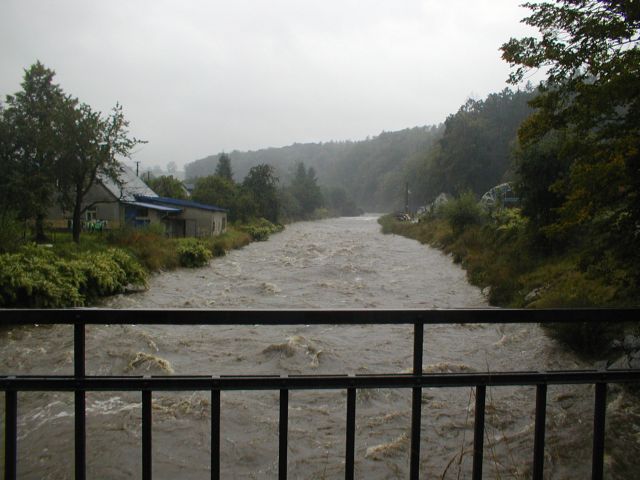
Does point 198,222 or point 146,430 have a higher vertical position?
point 198,222

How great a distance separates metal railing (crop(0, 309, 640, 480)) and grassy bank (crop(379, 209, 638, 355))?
4.67 meters

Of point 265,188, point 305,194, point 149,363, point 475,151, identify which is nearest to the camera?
point 149,363

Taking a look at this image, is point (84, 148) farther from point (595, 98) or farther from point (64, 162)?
point (595, 98)

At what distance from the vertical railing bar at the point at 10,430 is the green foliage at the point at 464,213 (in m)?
32.1

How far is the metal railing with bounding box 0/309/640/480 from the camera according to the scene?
7.72 ft

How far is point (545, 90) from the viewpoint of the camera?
6.56 m

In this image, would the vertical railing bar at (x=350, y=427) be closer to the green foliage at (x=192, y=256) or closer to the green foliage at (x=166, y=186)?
the green foliage at (x=192, y=256)

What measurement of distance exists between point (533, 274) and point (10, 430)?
1473cm

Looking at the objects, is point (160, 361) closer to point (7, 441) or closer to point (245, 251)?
point (7, 441)

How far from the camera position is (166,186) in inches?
2208

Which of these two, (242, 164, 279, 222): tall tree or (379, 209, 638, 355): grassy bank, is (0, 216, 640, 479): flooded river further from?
(242, 164, 279, 222): tall tree

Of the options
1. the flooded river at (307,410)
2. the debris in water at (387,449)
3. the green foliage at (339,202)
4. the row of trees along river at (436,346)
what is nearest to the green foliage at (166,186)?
the row of trees along river at (436,346)

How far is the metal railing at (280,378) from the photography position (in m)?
2.35

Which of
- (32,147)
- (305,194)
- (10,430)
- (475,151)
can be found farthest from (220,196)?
(10,430)
